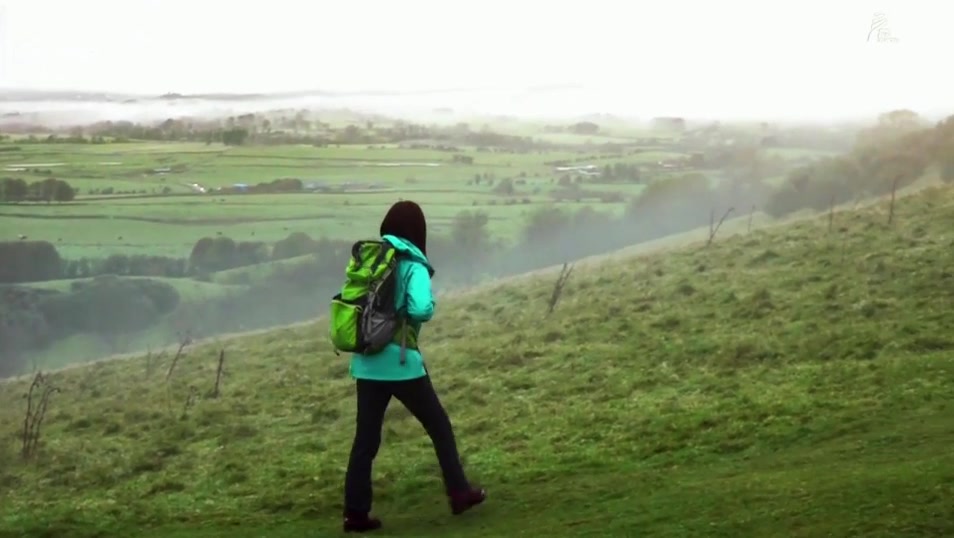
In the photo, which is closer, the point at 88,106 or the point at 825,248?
the point at 825,248

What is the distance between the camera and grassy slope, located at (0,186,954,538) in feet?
21.2

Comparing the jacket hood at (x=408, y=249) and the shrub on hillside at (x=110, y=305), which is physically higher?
the jacket hood at (x=408, y=249)

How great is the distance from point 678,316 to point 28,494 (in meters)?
5.30

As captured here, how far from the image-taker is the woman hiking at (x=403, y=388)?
251 inches

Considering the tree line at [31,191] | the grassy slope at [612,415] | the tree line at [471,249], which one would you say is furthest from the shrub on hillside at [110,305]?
the tree line at [31,191]

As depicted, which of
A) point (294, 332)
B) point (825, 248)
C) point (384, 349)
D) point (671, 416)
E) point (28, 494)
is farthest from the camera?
point (294, 332)

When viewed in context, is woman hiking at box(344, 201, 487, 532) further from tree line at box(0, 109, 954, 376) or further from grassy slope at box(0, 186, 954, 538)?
tree line at box(0, 109, 954, 376)

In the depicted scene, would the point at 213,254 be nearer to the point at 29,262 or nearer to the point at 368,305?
the point at 29,262

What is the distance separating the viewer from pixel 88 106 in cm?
1494

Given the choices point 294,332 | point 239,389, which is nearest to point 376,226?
point 294,332

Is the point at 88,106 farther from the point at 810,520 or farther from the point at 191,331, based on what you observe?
the point at 810,520

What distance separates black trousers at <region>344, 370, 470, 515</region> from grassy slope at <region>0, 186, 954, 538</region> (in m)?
0.29

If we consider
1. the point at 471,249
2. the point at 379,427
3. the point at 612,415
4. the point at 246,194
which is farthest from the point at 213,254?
the point at 379,427

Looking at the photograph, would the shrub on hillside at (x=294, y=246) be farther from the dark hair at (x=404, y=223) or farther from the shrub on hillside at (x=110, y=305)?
the dark hair at (x=404, y=223)
